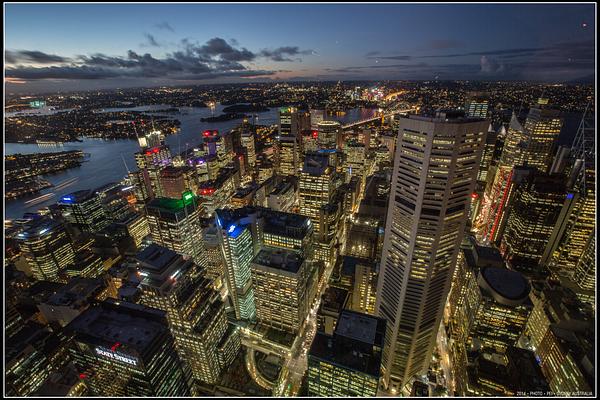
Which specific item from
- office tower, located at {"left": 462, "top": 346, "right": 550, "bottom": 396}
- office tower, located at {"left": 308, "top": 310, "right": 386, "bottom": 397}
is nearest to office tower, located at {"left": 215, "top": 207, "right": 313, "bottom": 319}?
office tower, located at {"left": 308, "top": 310, "right": 386, "bottom": 397}

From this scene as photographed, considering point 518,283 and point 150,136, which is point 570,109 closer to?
point 518,283

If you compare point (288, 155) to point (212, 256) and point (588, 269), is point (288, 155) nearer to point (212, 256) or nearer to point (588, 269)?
point (212, 256)

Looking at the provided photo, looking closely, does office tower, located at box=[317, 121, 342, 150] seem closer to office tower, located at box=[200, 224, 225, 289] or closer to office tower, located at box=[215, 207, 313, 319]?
office tower, located at box=[215, 207, 313, 319]

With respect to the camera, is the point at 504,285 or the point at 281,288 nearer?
the point at 504,285

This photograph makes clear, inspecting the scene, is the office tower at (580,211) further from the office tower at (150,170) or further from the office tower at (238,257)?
the office tower at (150,170)

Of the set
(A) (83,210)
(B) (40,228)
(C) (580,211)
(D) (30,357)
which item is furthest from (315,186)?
(A) (83,210)

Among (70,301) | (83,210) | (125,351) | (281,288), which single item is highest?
(125,351)
